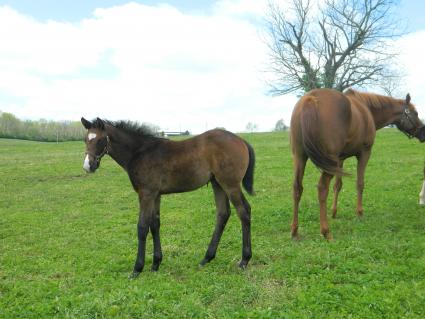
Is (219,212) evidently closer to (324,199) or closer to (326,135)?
(324,199)

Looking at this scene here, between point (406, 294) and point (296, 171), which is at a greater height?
point (296, 171)

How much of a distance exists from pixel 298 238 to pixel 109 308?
370cm

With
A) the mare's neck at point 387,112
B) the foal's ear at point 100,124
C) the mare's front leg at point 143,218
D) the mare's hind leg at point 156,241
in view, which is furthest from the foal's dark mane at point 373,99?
the foal's ear at point 100,124

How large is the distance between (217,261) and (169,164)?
1.71m

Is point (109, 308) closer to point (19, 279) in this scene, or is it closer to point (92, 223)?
point (19, 279)

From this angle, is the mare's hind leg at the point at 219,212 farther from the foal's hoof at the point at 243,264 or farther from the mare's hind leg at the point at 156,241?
the mare's hind leg at the point at 156,241

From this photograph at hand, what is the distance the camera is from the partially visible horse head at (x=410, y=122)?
9.36 m

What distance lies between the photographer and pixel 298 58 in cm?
3775

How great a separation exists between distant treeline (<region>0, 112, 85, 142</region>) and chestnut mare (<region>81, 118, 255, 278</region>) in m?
38.3

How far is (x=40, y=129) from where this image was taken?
45.7m

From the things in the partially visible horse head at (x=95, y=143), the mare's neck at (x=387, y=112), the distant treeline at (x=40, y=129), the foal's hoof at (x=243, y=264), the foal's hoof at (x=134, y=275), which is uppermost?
the distant treeline at (x=40, y=129)

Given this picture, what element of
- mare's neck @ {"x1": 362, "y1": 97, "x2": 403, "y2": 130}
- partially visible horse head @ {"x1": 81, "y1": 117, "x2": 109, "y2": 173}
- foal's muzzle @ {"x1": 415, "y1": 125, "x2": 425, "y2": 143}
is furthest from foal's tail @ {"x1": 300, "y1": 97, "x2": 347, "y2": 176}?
foal's muzzle @ {"x1": 415, "y1": 125, "x2": 425, "y2": 143}

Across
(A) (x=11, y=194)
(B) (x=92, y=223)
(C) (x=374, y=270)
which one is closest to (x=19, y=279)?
(B) (x=92, y=223)

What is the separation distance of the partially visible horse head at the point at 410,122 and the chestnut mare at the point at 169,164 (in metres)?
5.02
